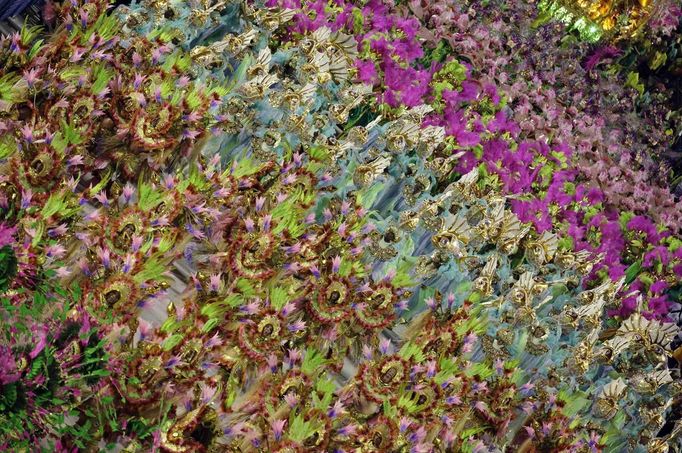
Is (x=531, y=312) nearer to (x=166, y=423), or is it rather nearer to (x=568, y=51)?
(x=166, y=423)

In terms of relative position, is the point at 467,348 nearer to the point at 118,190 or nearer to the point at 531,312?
the point at 531,312

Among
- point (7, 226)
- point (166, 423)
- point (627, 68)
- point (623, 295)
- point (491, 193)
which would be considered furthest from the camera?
point (627, 68)

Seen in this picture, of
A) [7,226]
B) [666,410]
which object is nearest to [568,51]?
[666,410]

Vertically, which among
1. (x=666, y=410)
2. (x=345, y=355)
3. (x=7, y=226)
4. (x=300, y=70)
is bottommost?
(x=666, y=410)

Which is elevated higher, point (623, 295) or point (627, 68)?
point (623, 295)

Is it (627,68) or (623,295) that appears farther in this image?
(627,68)

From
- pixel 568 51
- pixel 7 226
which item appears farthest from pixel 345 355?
pixel 568 51

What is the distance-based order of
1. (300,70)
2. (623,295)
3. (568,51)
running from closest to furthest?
(300,70), (623,295), (568,51)
